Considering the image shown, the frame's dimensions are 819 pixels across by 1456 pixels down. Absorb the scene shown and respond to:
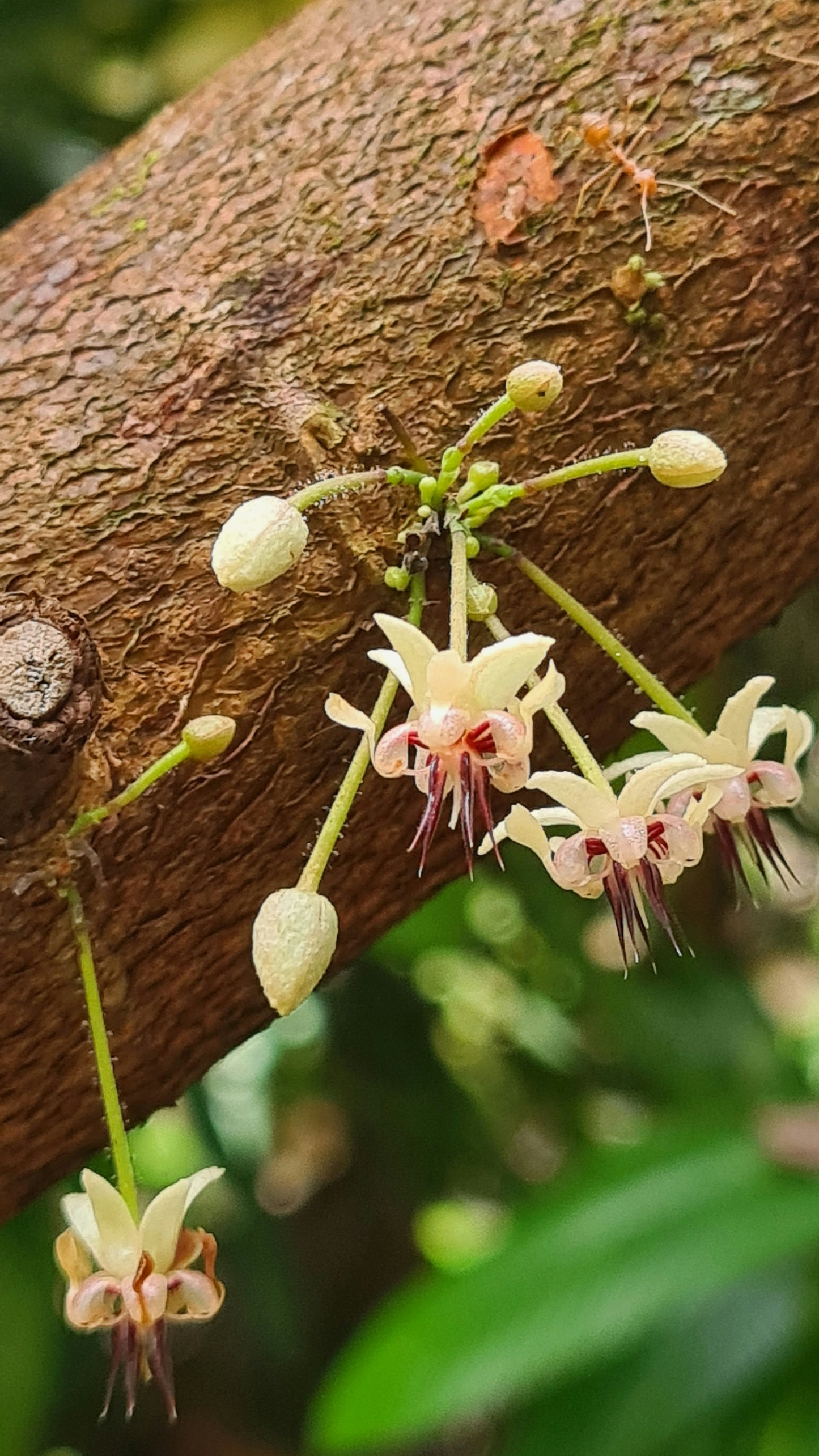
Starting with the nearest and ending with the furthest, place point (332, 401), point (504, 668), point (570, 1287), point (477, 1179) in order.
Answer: point (504, 668) → point (332, 401) → point (570, 1287) → point (477, 1179)

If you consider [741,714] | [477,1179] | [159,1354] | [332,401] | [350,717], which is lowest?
[477,1179]

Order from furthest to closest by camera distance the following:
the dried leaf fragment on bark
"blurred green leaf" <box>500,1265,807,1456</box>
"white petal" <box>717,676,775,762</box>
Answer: "blurred green leaf" <box>500,1265,807,1456</box>
the dried leaf fragment on bark
"white petal" <box>717,676,775,762</box>

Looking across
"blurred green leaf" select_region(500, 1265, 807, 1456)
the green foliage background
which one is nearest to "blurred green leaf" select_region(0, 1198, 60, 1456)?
the green foliage background

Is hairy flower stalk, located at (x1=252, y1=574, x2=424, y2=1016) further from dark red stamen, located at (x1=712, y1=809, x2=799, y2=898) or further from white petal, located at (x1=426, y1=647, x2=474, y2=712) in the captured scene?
dark red stamen, located at (x1=712, y1=809, x2=799, y2=898)

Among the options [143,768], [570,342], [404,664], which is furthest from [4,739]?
[570,342]

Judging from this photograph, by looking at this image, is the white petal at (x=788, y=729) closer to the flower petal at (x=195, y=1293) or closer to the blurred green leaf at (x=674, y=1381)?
the flower petal at (x=195, y=1293)

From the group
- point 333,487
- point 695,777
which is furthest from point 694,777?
point 333,487

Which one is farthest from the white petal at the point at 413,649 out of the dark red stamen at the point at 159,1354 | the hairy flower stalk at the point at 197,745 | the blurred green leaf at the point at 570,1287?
the blurred green leaf at the point at 570,1287

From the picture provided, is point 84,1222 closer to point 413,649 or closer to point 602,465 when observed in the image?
point 413,649
